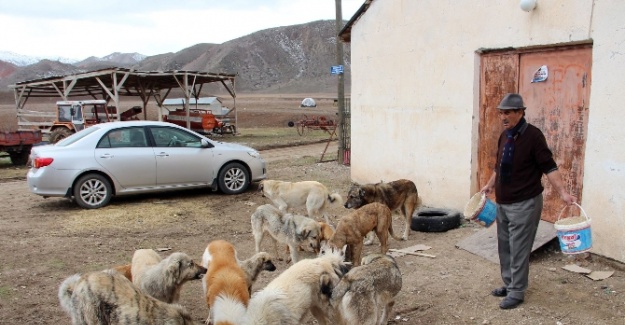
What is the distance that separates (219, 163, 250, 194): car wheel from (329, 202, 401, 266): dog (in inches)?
202

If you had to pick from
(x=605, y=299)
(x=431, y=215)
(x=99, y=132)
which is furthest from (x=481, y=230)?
(x=99, y=132)

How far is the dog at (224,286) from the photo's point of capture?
13.9 feet

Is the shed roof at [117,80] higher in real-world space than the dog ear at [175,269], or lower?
higher

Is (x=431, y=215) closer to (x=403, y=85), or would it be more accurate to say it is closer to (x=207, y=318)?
(x=403, y=85)

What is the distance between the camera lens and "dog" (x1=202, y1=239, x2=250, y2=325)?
425cm

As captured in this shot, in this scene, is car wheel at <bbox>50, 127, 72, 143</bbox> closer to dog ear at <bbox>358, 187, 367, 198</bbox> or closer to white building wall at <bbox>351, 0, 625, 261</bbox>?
white building wall at <bbox>351, 0, 625, 261</bbox>

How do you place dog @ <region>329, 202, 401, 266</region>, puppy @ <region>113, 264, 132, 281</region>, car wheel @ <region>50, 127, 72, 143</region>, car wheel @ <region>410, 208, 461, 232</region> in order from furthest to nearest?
1. car wheel @ <region>50, 127, 72, 143</region>
2. car wheel @ <region>410, 208, 461, 232</region>
3. dog @ <region>329, 202, 401, 266</region>
4. puppy @ <region>113, 264, 132, 281</region>

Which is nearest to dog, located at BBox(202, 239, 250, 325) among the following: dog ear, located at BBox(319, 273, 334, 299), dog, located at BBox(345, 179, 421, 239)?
dog ear, located at BBox(319, 273, 334, 299)

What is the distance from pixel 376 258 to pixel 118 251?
178 inches

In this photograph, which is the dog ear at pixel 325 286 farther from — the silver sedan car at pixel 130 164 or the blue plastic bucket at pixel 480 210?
the silver sedan car at pixel 130 164

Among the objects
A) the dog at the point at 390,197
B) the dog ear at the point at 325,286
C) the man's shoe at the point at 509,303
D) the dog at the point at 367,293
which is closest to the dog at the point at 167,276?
the dog ear at the point at 325,286

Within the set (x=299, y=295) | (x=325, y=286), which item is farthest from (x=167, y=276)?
A: (x=325, y=286)

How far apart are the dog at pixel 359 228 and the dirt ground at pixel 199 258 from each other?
57cm

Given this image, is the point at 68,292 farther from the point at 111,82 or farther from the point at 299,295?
the point at 111,82
